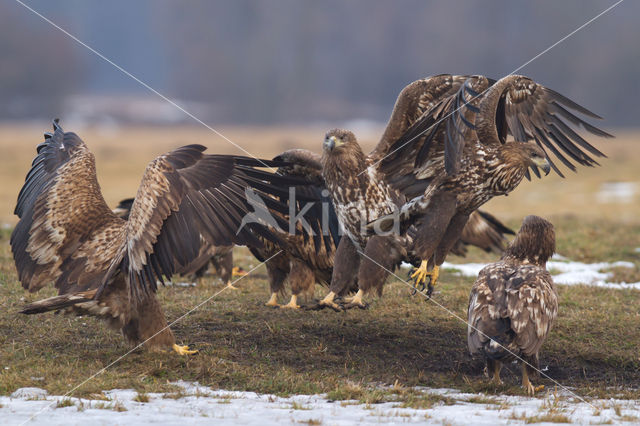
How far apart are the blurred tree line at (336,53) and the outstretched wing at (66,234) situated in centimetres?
7394

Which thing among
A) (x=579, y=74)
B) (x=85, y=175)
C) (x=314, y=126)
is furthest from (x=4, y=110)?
(x=85, y=175)

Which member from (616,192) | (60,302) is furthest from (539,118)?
(616,192)

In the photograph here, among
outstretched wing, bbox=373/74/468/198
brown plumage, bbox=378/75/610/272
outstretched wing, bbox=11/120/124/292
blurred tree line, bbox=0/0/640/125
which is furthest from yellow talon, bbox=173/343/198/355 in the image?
blurred tree line, bbox=0/0/640/125

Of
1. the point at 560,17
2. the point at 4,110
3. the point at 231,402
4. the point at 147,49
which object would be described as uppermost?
the point at 147,49

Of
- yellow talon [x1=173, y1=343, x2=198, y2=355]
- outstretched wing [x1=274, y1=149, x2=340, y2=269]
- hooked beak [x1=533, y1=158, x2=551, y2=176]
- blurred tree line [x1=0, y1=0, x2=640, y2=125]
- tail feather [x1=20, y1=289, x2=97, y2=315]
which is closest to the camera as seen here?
tail feather [x1=20, y1=289, x2=97, y2=315]

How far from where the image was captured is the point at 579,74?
3118 inches

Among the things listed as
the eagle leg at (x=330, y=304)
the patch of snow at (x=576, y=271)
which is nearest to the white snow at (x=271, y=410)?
the eagle leg at (x=330, y=304)

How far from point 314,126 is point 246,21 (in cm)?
2987

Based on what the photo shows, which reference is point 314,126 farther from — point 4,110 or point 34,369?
point 34,369

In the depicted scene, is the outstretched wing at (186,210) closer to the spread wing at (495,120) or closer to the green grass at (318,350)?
the green grass at (318,350)

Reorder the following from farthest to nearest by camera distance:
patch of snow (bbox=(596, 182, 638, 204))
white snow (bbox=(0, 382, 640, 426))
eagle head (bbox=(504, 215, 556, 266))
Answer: patch of snow (bbox=(596, 182, 638, 204)) → eagle head (bbox=(504, 215, 556, 266)) → white snow (bbox=(0, 382, 640, 426))

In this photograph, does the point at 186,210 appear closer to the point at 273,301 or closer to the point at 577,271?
the point at 273,301

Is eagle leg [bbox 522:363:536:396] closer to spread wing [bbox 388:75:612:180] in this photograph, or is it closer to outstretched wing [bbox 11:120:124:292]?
spread wing [bbox 388:75:612:180]

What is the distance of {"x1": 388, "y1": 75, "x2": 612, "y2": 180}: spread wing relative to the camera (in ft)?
23.6
